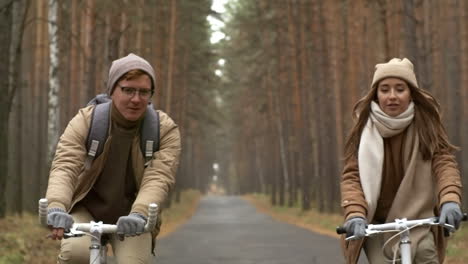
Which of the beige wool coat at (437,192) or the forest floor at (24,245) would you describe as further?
the forest floor at (24,245)

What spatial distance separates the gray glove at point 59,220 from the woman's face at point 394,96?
187 centimetres

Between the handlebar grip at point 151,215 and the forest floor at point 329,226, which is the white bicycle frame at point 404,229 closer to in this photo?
the handlebar grip at point 151,215

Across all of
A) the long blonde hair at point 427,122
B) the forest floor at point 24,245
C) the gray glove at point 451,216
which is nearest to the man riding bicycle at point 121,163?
the long blonde hair at point 427,122

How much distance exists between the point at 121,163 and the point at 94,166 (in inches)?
6.1

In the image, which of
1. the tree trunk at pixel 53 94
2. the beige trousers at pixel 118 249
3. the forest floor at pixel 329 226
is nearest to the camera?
the beige trousers at pixel 118 249

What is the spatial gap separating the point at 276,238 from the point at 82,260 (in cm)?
1465

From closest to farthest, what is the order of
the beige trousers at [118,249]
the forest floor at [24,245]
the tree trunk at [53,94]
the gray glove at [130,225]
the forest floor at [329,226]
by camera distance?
the gray glove at [130,225]
the beige trousers at [118,249]
the forest floor at [24,245]
the forest floor at [329,226]
the tree trunk at [53,94]

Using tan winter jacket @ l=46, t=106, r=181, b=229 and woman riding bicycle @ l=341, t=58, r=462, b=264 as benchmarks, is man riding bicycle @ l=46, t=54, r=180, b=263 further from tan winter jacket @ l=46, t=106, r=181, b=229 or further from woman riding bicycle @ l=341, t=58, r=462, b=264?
woman riding bicycle @ l=341, t=58, r=462, b=264

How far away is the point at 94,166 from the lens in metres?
4.50

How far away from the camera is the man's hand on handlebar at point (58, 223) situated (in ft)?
12.8

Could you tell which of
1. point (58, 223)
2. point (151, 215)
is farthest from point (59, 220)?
point (151, 215)

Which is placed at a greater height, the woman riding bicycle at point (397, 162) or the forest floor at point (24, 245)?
the woman riding bicycle at point (397, 162)

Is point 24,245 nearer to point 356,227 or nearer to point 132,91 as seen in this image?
point 132,91

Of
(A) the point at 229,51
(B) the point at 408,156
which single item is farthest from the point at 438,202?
(A) the point at 229,51
